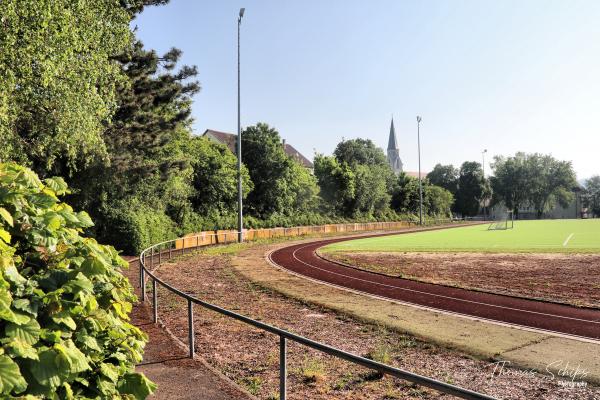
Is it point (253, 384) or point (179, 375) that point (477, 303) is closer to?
point (253, 384)

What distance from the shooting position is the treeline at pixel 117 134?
12.7 metres

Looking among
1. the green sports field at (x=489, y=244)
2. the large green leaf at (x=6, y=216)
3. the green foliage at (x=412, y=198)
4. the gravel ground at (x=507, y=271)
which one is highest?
the green foliage at (x=412, y=198)

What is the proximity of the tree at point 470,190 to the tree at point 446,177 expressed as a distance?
2279mm

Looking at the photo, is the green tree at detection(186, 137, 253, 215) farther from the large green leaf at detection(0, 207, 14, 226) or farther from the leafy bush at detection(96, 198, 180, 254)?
the large green leaf at detection(0, 207, 14, 226)

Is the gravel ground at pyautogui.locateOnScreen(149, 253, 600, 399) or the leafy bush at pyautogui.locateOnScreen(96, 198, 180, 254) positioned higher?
the leafy bush at pyautogui.locateOnScreen(96, 198, 180, 254)

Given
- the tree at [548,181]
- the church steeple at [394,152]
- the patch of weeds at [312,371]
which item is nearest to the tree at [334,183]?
the patch of weeds at [312,371]

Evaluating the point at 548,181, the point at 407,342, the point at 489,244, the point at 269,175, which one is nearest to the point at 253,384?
the point at 407,342

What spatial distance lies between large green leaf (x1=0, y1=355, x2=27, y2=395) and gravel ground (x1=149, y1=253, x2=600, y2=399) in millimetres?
4201

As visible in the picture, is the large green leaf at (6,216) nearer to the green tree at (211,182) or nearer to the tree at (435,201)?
the green tree at (211,182)

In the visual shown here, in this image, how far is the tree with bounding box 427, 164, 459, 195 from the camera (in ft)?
423

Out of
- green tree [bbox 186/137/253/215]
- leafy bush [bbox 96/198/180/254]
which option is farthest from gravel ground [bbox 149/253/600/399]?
green tree [bbox 186/137/253/215]

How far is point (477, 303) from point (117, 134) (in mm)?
18252

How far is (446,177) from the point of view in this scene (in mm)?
131000

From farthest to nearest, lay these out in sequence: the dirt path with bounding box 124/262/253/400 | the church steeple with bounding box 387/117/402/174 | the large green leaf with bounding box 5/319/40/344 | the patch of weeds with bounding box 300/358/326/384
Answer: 1. the church steeple with bounding box 387/117/402/174
2. the patch of weeds with bounding box 300/358/326/384
3. the dirt path with bounding box 124/262/253/400
4. the large green leaf with bounding box 5/319/40/344
